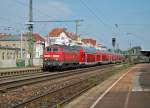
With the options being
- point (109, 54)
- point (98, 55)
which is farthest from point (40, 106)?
point (109, 54)

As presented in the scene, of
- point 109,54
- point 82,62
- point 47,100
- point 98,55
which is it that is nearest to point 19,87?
point 47,100

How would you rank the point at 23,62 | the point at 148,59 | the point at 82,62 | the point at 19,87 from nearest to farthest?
1. the point at 19,87
2. the point at 82,62
3. the point at 23,62
4. the point at 148,59

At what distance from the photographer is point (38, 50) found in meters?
125

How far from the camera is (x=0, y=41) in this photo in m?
129

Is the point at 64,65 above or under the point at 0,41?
under

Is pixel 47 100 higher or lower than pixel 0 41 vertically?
lower

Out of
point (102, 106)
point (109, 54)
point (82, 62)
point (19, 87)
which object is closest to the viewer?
point (102, 106)

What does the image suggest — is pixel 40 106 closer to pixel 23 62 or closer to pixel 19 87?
pixel 19 87

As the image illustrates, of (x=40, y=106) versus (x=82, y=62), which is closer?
(x=40, y=106)

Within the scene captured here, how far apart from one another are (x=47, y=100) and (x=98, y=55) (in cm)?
5875

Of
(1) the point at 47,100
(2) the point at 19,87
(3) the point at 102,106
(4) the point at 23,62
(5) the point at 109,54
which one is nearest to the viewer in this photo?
(3) the point at 102,106

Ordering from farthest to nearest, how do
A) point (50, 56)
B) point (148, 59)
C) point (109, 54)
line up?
1. point (148, 59)
2. point (109, 54)
3. point (50, 56)

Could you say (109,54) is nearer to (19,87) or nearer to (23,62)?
(23,62)

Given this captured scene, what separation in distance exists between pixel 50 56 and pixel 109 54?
1819 inches
